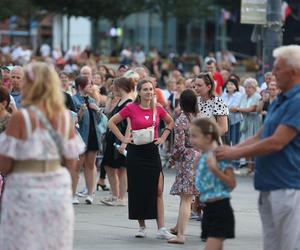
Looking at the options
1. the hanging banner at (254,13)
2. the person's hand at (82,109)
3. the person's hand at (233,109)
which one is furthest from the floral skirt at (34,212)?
the person's hand at (233,109)

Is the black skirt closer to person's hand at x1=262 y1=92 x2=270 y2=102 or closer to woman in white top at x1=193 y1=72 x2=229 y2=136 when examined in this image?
woman in white top at x1=193 y1=72 x2=229 y2=136

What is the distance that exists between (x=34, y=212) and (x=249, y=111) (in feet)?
42.7

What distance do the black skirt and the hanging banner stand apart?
783cm

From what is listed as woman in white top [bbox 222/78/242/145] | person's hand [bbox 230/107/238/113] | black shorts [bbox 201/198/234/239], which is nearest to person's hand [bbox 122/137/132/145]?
black shorts [bbox 201/198/234/239]

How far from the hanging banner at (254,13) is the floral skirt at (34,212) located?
495 inches

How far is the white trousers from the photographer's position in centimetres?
838

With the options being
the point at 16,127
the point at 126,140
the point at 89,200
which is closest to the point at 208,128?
the point at 16,127

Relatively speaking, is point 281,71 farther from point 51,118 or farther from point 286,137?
point 51,118

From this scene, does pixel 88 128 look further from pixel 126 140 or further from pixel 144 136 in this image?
pixel 144 136

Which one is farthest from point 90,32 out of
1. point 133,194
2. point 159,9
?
point 133,194

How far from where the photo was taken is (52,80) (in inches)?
308

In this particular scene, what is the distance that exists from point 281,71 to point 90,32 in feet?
216

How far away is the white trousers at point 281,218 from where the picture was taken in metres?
8.38

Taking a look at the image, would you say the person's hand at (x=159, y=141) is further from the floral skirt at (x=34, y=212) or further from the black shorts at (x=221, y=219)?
the floral skirt at (x=34, y=212)
